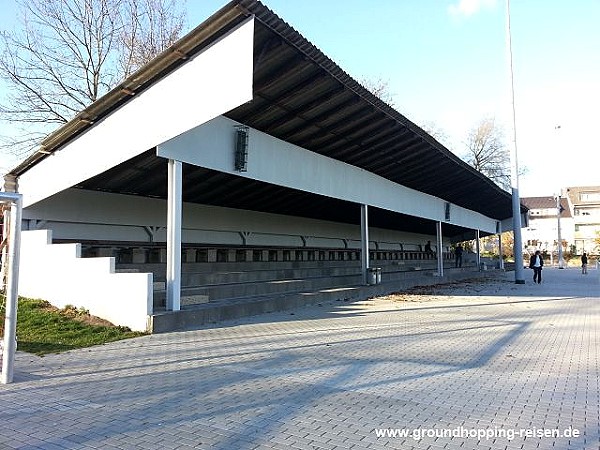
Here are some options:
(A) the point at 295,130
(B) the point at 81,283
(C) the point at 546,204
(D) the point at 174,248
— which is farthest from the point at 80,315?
(C) the point at 546,204

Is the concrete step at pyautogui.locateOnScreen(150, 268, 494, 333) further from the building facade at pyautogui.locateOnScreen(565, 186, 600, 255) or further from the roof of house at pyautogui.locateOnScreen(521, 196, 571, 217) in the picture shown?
the roof of house at pyautogui.locateOnScreen(521, 196, 571, 217)

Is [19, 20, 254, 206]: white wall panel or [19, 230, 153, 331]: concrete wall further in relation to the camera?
[19, 230, 153, 331]: concrete wall

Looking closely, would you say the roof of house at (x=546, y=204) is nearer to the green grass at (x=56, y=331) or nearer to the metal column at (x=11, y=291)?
the green grass at (x=56, y=331)

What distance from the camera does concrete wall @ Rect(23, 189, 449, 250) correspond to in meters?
13.4

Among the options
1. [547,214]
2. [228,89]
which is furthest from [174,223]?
[547,214]

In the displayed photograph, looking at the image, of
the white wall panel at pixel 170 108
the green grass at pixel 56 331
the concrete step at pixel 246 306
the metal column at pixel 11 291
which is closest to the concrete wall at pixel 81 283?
the green grass at pixel 56 331

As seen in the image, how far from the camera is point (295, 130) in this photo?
13781 millimetres

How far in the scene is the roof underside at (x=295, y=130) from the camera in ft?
30.9

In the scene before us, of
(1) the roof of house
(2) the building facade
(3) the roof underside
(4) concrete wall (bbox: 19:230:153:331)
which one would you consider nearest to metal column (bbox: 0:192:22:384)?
(4) concrete wall (bbox: 19:230:153:331)

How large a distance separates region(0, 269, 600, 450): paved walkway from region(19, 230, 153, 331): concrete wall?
36.3 inches

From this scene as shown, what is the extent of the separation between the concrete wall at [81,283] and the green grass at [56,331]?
29 centimetres

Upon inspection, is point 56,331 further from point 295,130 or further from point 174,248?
point 295,130

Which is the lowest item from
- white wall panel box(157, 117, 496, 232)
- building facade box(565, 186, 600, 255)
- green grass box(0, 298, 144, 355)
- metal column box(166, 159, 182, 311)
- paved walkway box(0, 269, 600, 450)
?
paved walkway box(0, 269, 600, 450)

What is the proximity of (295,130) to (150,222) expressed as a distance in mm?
5902
